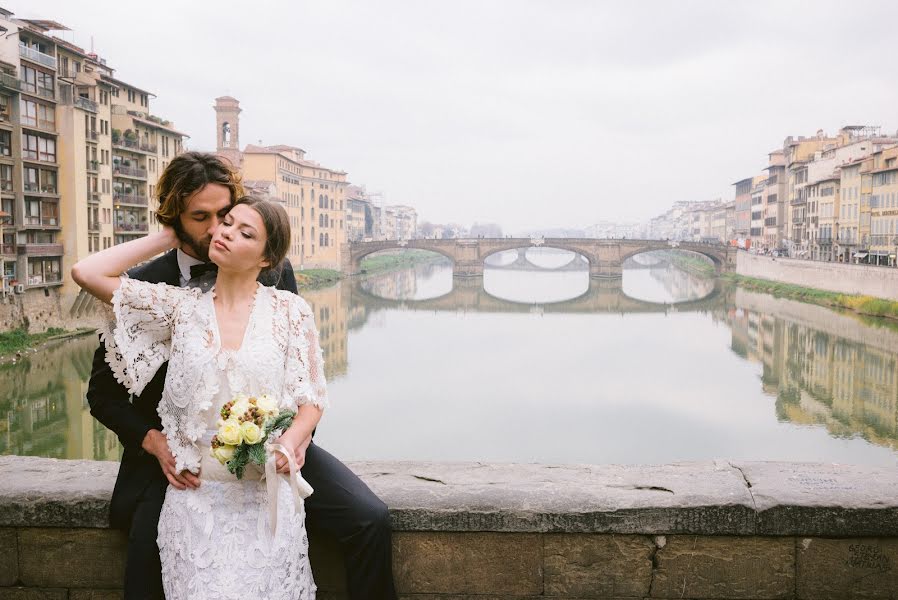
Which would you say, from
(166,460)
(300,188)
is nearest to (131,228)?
(300,188)

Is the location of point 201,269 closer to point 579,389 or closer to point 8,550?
point 8,550

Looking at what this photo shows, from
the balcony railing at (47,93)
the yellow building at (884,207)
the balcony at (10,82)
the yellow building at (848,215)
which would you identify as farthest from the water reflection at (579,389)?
the yellow building at (848,215)

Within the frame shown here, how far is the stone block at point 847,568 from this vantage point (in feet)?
6.64

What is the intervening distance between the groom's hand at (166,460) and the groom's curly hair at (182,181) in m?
0.52

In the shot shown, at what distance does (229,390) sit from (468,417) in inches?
471

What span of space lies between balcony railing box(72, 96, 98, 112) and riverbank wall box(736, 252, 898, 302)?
23.5 metres

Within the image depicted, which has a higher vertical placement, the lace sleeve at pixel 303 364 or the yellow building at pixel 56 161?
the yellow building at pixel 56 161

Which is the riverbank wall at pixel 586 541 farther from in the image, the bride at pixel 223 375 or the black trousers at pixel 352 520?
the bride at pixel 223 375

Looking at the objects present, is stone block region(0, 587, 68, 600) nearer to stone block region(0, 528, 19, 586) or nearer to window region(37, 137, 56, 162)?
stone block region(0, 528, 19, 586)

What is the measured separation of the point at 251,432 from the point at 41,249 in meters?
21.4

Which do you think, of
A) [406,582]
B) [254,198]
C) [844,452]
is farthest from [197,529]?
[844,452]

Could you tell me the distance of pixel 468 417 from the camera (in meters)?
13.7

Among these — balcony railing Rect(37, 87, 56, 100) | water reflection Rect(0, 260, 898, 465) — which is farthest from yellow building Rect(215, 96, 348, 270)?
balcony railing Rect(37, 87, 56, 100)

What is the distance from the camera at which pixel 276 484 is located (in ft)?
5.92
